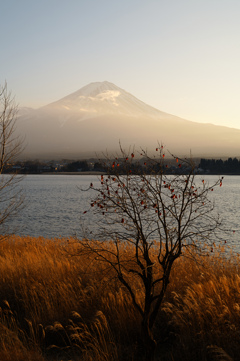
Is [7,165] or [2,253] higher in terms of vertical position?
[7,165]

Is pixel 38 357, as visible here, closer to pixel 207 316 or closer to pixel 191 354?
pixel 191 354

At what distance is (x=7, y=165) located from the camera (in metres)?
10.6

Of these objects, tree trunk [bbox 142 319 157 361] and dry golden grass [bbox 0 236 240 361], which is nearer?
tree trunk [bbox 142 319 157 361]

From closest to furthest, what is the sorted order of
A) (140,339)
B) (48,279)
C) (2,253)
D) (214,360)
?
(214,360) → (140,339) → (48,279) → (2,253)

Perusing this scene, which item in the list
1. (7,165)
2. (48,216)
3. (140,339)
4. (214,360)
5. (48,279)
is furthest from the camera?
(48,216)

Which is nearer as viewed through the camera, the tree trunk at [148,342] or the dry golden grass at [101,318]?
the tree trunk at [148,342]

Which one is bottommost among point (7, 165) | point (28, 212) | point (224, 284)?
point (28, 212)

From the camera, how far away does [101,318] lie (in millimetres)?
7215

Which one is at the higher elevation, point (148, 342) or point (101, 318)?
point (148, 342)

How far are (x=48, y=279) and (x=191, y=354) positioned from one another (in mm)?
4877

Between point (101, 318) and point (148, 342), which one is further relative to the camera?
point (101, 318)

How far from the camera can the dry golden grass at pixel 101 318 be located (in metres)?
5.89

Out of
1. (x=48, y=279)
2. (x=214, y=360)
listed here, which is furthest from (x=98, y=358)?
(x=48, y=279)

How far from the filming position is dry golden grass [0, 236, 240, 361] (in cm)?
589
